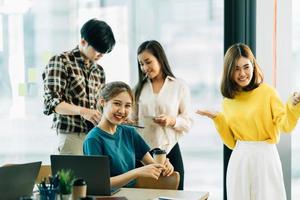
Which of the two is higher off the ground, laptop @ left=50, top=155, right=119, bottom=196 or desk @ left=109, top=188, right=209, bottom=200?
laptop @ left=50, top=155, right=119, bottom=196

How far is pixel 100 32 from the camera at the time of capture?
128 inches

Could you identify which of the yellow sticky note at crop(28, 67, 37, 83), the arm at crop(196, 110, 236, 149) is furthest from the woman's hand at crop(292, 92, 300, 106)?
the yellow sticky note at crop(28, 67, 37, 83)

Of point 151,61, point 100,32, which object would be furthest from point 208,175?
point 100,32

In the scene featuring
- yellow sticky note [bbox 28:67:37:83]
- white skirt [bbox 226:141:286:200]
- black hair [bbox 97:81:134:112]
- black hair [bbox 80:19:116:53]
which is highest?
black hair [bbox 80:19:116:53]

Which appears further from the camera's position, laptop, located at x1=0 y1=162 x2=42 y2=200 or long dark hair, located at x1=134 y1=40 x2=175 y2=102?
long dark hair, located at x1=134 y1=40 x2=175 y2=102

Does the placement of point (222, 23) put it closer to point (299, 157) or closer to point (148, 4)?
point (148, 4)

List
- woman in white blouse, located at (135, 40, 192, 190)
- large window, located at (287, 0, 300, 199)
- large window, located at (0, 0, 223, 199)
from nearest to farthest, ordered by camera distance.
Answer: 1. woman in white blouse, located at (135, 40, 192, 190)
2. large window, located at (287, 0, 300, 199)
3. large window, located at (0, 0, 223, 199)

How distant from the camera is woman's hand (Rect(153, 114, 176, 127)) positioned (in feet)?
11.0

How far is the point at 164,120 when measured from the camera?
3336mm

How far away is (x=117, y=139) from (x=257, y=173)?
93cm

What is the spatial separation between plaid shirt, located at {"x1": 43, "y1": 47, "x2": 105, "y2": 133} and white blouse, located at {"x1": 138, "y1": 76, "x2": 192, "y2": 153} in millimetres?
340

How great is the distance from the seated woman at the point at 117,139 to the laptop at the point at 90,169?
0.26 metres

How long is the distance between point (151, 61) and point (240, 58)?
0.56m

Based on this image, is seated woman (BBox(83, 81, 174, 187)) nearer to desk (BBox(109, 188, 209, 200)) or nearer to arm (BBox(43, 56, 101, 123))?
desk (BBox(109, 188, 209, 200))
